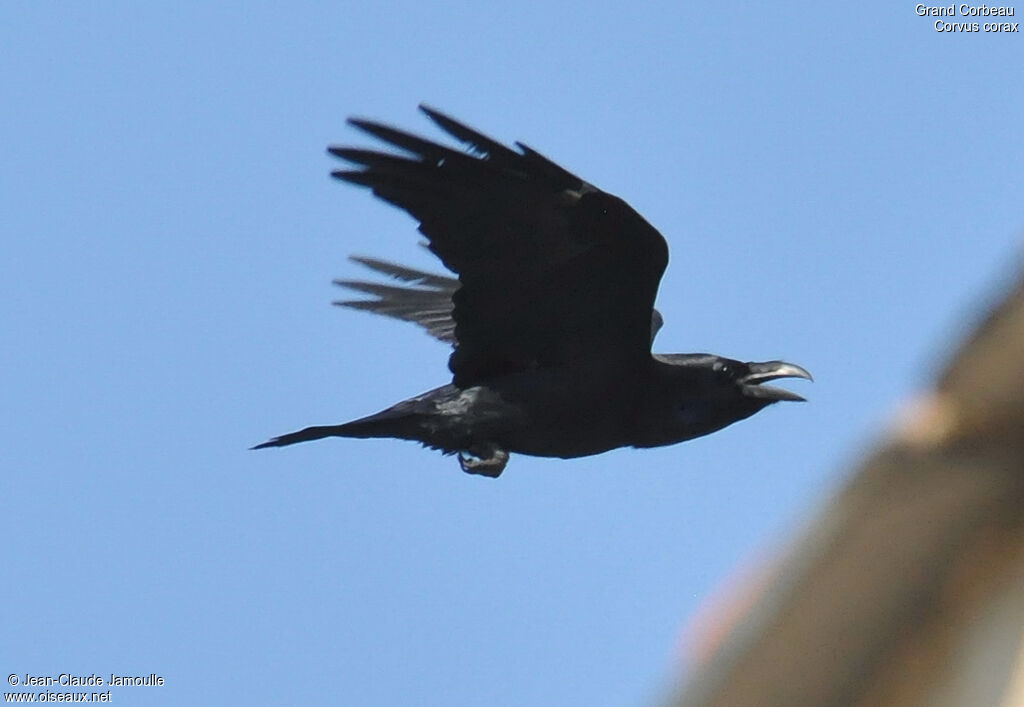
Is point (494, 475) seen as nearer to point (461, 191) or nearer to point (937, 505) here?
point (461, 191)

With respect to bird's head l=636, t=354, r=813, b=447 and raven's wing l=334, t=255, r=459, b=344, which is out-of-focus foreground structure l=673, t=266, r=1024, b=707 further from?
raven's wing l=334, t=255, r=459, b=344

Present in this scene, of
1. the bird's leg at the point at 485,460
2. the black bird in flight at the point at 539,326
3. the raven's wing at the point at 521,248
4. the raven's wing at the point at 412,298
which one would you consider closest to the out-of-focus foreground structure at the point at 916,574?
the raven's wing at the point at 521,248

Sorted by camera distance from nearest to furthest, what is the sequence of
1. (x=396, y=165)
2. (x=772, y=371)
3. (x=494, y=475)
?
(x=396, y=165), (x=494, y=475), (x=772, y=371)

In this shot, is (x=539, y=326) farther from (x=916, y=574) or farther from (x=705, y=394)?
(x=916, y=574)

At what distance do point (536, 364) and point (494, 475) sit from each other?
0.61 m

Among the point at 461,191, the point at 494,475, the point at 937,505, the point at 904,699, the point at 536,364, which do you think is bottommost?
the point at 904,699

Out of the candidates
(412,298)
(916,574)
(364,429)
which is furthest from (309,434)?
(916,574)

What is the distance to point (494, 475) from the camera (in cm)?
717

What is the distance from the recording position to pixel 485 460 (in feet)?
23.6

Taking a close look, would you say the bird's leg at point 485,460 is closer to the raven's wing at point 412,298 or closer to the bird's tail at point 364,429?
the bird's tail at point 364,429

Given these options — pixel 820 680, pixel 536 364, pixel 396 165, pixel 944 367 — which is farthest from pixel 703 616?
pixel 536 364

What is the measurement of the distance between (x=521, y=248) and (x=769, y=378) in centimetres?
160

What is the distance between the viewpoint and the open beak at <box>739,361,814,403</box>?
758 cm

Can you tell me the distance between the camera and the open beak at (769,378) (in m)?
7.58
